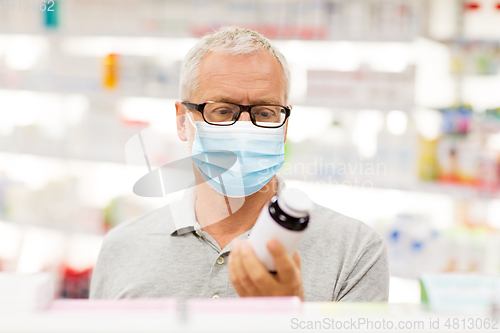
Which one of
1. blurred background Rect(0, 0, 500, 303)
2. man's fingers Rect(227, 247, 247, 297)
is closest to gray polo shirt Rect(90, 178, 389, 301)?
man's fingers Rect(227, 247, 247, 297)

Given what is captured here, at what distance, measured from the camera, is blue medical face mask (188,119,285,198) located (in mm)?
1314

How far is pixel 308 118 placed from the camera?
3062 millimetres

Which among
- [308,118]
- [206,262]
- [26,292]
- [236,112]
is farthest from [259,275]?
[308,118]

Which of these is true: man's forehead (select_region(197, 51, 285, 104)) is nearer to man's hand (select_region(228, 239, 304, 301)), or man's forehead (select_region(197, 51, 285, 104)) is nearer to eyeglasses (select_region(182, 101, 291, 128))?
eyeglasses (select_region(182, 101, 291, 128))

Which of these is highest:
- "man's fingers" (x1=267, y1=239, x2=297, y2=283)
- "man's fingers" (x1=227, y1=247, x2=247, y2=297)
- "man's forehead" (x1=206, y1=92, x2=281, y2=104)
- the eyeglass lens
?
"man's forehead" (x1=206, y1=92, x2=281, y2=104)

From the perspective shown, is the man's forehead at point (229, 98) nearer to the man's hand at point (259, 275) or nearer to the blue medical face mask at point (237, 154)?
the blue medical face mask at point (237, 154)

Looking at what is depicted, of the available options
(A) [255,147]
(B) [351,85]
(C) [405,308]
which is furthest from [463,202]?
(C) [405,308]

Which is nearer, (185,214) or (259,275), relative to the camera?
(259,275)

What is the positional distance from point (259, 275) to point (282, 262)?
49 millimetres

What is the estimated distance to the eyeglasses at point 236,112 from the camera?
1313 millimetres

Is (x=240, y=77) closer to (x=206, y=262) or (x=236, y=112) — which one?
(x=236, y=112)

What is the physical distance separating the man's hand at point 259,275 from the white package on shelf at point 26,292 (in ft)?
0.90

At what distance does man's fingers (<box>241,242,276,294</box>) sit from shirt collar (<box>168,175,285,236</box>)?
2.17 ft

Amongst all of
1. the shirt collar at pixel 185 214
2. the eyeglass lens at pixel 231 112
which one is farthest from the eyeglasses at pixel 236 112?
the shirt collar at pixel 185 214
